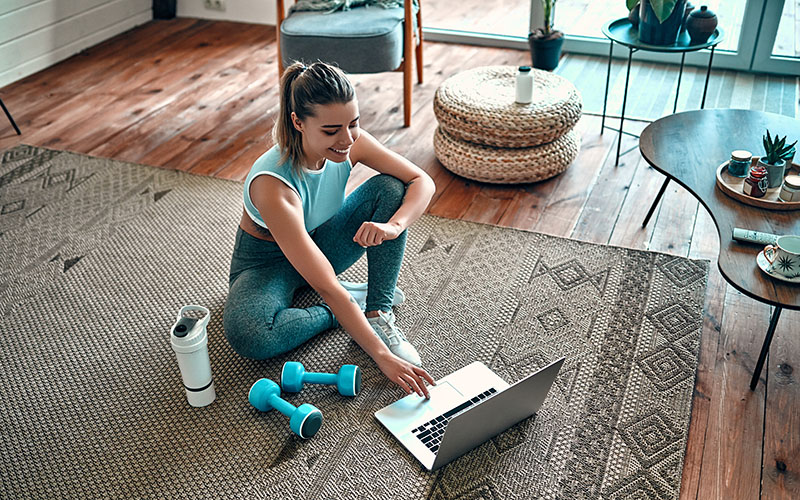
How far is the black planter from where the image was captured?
2.55m

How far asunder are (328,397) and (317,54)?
1.68 metres

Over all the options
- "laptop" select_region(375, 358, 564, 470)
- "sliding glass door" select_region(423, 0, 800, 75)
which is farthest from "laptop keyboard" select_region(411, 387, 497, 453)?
"sliding glass door" select_region(423, 0, 800, 75)

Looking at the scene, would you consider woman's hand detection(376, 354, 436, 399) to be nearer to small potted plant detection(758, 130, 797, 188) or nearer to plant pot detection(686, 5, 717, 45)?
small potted plant detection(758, 130, 797, 188)

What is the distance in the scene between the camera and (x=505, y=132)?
2609mm

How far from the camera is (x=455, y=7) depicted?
4051 millimetres

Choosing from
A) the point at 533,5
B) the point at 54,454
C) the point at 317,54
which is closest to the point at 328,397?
the point at 54,454

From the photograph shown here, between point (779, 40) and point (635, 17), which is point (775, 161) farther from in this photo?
point (779, 40)

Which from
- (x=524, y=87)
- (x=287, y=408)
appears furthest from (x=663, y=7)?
(x=287, y=408)

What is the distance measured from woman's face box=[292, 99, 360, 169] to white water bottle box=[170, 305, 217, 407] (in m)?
0.47

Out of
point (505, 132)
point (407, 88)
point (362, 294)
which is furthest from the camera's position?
point (407, 88)

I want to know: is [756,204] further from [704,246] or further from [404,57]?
[404,57]

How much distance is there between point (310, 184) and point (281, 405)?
551 mm

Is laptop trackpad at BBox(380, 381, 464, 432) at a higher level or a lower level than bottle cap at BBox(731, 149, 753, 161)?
lower

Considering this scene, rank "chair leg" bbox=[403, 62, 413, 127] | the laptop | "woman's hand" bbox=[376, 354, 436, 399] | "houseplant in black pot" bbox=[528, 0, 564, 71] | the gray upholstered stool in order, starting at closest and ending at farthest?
the laptop < "woman's hand" bbox=[376, 354, 436, 399] < the gray upholstered stool < "chair leg" bbox=[403, 62, 413, 127] < "houseplant in black pot" bbox=[528, 0, 564, 71]
